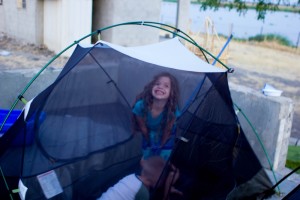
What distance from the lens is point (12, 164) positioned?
2760 mm

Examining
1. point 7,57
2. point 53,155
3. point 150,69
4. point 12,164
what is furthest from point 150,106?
point 7,57

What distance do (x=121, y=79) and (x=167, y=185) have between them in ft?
3.73

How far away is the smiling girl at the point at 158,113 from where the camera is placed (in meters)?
3.00

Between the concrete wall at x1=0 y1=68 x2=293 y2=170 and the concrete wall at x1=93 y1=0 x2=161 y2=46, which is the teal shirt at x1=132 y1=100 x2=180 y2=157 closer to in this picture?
the concrete wall at x1=0 y1=68 x2=293 y2=170

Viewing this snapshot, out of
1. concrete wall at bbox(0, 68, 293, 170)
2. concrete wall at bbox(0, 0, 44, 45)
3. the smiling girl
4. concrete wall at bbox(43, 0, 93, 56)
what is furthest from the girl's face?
concrete wall at bbox(0, 0, 44, 45)

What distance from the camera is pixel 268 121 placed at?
4.00 metres

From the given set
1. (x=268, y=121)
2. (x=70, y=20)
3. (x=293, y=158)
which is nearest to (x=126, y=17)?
(x=70, y=20)

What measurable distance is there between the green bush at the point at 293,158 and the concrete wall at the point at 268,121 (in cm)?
29

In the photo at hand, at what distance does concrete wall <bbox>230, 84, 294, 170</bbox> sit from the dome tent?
26.7 inches

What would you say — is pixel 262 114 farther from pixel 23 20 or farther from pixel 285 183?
pixel 23 20

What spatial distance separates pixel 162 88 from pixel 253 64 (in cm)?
1041

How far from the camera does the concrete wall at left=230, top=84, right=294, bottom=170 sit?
154 inches

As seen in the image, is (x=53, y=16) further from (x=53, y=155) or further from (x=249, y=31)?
(x=249, y=31)

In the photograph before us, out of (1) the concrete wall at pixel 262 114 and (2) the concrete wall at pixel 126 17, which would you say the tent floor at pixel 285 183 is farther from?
(2) the concrete wall at pixel 126 17
